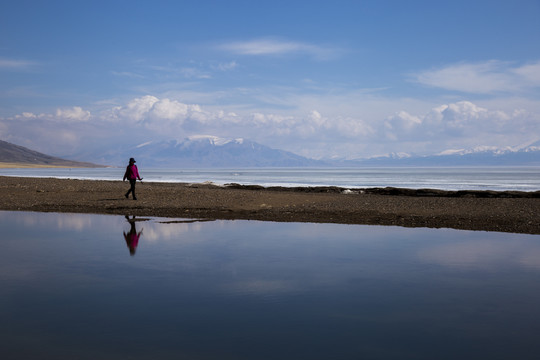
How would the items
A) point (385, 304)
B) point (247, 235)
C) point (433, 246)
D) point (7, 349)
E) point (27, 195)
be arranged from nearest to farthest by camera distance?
point (7, 349)
point (385, 304)
point (433, 246)
point (247, 235)
point (27, 195)

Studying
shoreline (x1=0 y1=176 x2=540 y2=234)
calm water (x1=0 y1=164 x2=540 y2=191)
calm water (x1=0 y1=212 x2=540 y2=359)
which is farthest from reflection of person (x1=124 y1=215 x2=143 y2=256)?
calm water (x1=0 y1=164 x2=540 y2=191)

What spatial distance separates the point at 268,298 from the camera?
24.3ft

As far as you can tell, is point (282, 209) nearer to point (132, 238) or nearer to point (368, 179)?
point (132, 238)

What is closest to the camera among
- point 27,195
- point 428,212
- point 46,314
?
point 46,314

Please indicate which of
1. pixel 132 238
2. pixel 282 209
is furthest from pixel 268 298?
pixel 282 209

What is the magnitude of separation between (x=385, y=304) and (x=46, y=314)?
4.36 metres

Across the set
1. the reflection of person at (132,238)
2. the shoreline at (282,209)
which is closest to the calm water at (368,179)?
the shoreline at (282,209)

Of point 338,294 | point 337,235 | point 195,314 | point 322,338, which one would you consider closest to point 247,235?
point 337,235

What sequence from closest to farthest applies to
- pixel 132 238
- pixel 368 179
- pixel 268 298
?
pixel 268 298, pixel 132 238, pixel 368 179

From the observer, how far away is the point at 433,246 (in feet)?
39.2

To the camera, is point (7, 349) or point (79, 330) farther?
point (79, 330)

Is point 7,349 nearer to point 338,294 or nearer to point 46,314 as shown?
point 46,314

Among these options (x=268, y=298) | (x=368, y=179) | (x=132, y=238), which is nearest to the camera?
(x=268, y=298)

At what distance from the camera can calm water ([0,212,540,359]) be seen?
18.2ft
